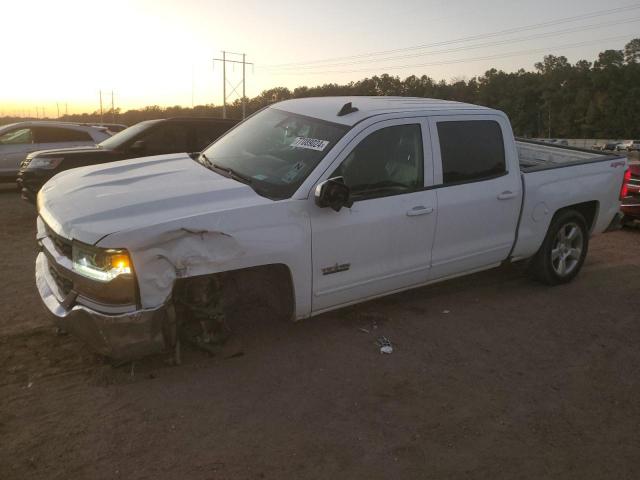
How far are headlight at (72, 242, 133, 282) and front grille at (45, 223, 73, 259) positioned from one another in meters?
0.19

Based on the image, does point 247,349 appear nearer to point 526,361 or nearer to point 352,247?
point 352,247

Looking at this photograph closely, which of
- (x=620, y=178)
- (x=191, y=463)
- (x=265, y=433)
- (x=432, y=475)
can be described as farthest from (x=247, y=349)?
(x=620, y=178)

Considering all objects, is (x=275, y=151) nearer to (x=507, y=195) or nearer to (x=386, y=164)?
(x=386, y=164)

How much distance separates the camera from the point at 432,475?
9.39 feet

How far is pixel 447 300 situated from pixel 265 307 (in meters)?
1.99

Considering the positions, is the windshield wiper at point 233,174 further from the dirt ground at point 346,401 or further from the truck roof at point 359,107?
the dirt ground at point 346,401

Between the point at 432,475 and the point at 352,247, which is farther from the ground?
the point at 352,247

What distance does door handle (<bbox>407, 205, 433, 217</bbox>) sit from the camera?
438 cm

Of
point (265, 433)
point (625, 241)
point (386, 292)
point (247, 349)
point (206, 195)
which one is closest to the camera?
point (265, 433)

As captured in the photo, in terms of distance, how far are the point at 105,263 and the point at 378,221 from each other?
1.95m

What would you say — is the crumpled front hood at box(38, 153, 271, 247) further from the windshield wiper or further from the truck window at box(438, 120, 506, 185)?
the truck window at box(438, 120, 506, 185)

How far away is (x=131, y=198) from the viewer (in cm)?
375

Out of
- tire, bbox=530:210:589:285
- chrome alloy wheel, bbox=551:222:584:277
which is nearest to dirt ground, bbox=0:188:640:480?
tire, bbox=530:210:589:285

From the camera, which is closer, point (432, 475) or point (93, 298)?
point (432, 475)
